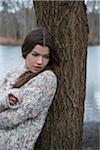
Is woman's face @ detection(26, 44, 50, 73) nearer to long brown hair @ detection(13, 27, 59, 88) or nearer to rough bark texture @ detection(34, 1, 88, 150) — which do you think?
long brown hair @ detection(13, 27, 59, 88)

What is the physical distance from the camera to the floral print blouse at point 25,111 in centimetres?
239

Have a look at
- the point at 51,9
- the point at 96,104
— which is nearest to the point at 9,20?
the point at 96,104

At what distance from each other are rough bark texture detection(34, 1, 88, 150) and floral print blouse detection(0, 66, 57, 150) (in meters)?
0.63

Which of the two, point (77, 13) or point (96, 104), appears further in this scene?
point (96, 104)

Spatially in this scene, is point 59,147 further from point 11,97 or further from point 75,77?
point 11,97

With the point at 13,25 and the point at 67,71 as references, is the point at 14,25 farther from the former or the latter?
the point at 67,71

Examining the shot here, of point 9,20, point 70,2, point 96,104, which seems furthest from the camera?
point 9,20

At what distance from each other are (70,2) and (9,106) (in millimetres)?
1011

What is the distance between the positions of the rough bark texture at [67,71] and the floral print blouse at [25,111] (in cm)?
63

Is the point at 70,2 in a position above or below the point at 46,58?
above

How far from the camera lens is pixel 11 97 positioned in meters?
2.40

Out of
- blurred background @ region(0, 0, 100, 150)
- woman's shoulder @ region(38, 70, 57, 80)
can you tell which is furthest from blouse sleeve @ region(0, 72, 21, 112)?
blurred background @ region(0, 0, 100, 150)

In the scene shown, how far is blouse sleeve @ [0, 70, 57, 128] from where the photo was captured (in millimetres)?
2391

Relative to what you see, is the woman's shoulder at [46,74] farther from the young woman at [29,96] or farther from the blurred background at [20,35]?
the blurred background at [20,35]
